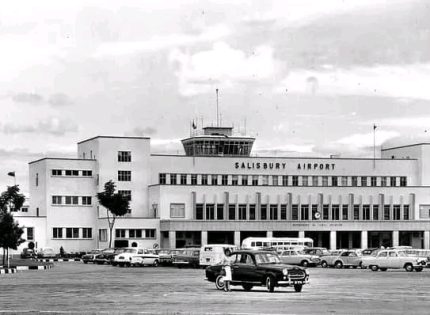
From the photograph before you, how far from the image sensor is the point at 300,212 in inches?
4564

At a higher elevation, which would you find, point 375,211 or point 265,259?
point 375,211

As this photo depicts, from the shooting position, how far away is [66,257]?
103562 mm

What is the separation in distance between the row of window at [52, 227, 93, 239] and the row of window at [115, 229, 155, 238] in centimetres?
576

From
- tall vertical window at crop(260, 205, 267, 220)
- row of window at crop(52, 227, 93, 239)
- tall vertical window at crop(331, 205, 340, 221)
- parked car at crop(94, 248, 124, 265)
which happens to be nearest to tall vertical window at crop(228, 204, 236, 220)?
tall vertical window at crop(260, 205, 267, 220)

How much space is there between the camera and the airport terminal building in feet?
367

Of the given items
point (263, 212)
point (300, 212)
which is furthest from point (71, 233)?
point (300, 212)

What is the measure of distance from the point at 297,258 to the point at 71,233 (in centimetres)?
4625

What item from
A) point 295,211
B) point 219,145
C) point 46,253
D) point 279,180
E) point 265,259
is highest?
point 219,145

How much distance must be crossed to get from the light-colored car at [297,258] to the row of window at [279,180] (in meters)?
44.2

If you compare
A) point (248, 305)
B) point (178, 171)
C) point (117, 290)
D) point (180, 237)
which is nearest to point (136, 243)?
point (180, 237)

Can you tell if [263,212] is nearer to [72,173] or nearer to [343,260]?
[72,173]

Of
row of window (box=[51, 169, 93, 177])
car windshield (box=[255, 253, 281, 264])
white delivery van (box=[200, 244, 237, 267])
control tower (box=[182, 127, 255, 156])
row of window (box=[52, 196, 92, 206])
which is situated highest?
control tower (box=[182, 127, 255, 156])

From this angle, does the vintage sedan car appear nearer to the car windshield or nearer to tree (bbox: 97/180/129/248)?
tree (bbox: 97/180/129/248)

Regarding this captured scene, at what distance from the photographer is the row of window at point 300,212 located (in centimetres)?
11394
